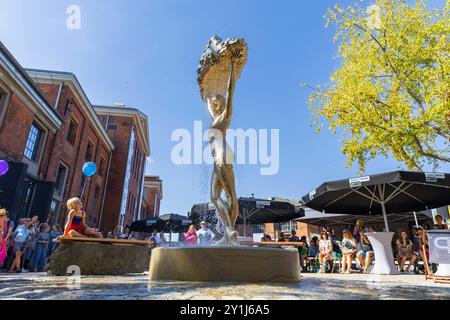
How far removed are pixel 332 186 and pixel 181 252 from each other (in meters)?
5.66

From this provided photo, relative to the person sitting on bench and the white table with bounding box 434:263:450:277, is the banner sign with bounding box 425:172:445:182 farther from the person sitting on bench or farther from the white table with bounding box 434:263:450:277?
the person sitting on bench

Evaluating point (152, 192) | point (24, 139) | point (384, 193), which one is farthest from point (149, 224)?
point (152, 192)

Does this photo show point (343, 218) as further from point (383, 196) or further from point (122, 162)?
point (122, 162)

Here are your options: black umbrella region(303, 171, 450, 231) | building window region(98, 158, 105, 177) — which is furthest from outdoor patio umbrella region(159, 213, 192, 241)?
building window region(98, 158, 105, 177)

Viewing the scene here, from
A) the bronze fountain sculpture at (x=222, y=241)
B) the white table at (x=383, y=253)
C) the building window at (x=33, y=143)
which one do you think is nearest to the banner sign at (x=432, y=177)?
the white table at (x=383, y=253)

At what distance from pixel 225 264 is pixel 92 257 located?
3.23m

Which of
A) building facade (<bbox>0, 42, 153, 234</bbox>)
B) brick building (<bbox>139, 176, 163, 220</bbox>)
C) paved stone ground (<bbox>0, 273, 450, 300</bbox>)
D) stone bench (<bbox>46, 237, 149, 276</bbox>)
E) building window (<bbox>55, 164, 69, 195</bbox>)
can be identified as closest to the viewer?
paved stone ground (<bbox>0, 273, 450, 300</bbox>)

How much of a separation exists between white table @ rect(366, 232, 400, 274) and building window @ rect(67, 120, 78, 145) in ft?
53.8

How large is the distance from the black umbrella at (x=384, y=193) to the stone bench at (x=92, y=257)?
522 cm

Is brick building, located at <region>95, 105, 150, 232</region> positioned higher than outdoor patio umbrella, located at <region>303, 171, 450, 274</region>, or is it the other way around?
brick building, located at <region>95, 105, 150, 232</region>

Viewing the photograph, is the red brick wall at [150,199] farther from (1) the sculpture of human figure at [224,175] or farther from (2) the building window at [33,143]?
(1) the sculpture of human figure at [224,175]

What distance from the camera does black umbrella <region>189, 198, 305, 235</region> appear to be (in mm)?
10344

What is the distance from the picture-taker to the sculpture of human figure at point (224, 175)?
4000mm

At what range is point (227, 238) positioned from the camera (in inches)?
153
